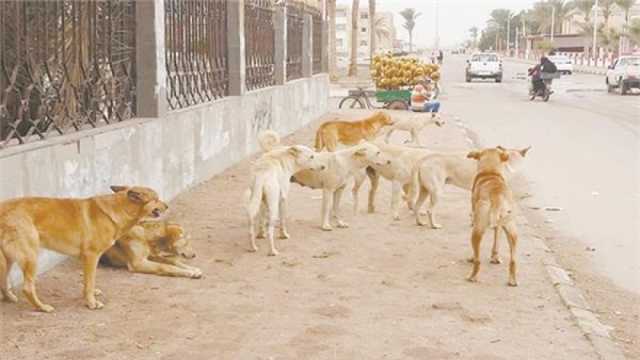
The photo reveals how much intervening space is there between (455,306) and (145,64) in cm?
488

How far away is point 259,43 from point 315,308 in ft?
36.8

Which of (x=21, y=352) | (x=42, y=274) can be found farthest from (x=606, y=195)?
(x=21, y=352)

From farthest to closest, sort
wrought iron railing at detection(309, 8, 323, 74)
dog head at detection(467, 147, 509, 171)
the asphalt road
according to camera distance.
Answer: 1. wrought iron railing at detection(309, 8, 323, 74)
2. the asphalt road
3. dog head at detection(467, 147, 509, 171)

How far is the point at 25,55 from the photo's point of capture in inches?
275

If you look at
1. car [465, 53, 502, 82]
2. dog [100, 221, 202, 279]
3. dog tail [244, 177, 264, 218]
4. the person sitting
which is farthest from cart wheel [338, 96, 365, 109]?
car [465, 53, 502, 82]

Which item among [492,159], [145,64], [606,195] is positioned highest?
A: [145,64]

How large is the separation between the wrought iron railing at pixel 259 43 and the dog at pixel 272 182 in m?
7.27

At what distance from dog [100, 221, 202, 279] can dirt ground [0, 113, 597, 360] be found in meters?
0.09

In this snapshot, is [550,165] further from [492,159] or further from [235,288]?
[235,288]

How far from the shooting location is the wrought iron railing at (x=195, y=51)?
10.9 m

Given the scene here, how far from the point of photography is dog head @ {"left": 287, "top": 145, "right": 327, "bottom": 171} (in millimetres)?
8055

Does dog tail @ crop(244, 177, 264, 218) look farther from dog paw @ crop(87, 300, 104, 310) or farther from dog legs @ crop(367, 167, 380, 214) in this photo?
dog legs @ crop(367, 167, 380, 214)

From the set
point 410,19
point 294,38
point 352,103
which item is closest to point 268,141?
point 294,38

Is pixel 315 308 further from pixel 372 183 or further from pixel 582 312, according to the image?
pixel 372 183
